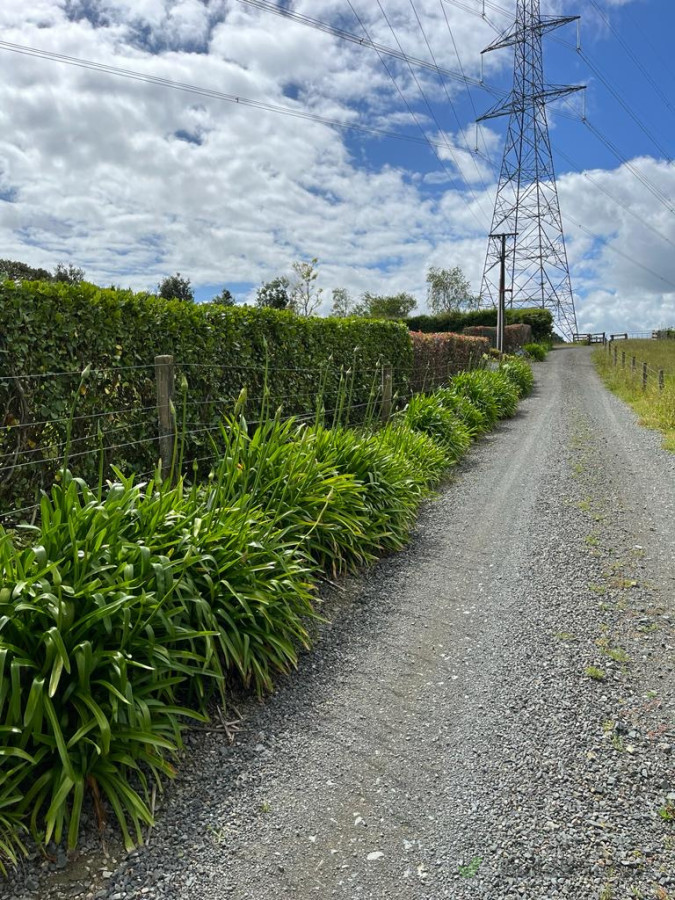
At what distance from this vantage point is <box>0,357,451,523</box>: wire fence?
3.87 m

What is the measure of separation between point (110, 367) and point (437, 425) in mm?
5385

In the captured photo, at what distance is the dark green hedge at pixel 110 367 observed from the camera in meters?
3.87

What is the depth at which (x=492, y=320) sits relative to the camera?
137ft

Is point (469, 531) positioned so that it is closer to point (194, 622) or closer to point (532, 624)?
point (532, 624)

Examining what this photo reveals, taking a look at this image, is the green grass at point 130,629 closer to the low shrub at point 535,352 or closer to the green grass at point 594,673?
the green grass at point 594,673

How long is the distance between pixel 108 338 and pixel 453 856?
3834 millimetres

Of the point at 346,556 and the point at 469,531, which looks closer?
the point at 346,556

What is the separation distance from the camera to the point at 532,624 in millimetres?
3639

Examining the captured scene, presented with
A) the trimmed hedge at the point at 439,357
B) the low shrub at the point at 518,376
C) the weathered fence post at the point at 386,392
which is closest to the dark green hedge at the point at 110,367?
the weathered fence post at the point at 386,392

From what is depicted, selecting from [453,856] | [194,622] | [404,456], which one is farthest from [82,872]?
[404,456]

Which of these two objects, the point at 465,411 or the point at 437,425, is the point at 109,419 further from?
the point at 465,411

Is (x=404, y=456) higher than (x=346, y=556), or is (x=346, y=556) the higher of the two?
(x=404, y=456)

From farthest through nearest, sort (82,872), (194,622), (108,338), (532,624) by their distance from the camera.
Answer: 1. (108,338)
2. (532,624)
3. (194,622)
4. (82,872)

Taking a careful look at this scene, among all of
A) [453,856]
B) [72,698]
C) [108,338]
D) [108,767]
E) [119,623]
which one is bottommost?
[453,856]
